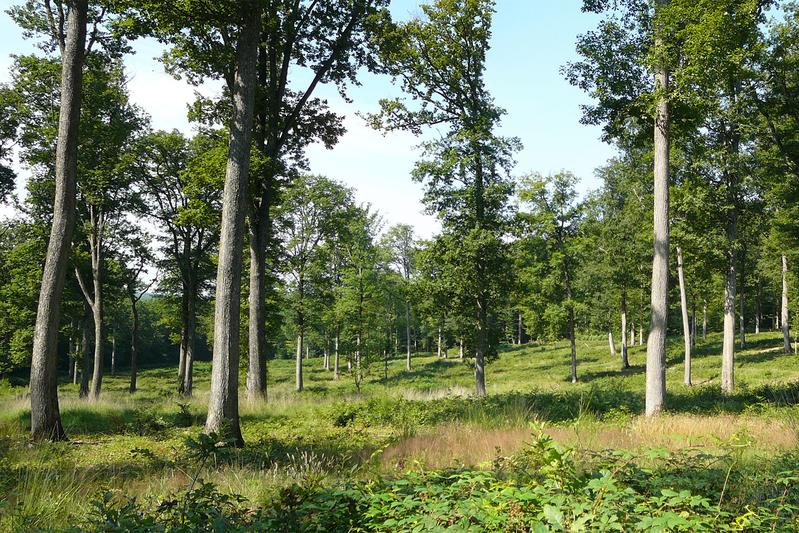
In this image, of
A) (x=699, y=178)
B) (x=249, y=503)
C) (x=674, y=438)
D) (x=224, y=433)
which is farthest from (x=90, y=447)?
(x=699, y=178)

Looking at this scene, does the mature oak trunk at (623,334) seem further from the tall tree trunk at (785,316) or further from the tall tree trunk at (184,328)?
the tall tree trunk at (184,328)

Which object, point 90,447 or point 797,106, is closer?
point 90,447

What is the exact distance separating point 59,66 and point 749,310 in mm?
63971

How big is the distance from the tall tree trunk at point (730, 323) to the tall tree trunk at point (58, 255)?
18.9 metres

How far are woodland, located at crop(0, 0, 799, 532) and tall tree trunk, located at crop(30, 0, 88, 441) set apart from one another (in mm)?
51

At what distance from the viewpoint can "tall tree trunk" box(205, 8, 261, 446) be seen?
888 centimetres

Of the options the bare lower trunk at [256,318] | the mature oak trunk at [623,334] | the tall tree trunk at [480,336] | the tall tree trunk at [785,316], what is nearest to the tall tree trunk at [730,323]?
the tall tree trunk at [480,336]

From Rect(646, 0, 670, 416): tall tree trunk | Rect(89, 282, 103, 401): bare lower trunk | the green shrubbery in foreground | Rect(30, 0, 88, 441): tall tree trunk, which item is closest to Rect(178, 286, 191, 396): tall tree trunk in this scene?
Rect(89, 282, 103, 401): bare lower trunk

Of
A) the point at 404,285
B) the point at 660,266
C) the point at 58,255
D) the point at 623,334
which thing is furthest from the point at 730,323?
the point at 58,255

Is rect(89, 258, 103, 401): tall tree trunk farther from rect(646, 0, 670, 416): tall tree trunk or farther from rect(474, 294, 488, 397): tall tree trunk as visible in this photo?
rect(646, 0, 670, 416): tall tree trunk

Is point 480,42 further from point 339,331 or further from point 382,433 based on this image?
point 339,331

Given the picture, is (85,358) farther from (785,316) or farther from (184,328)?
(785,316)

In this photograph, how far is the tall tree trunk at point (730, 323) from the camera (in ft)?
52.1

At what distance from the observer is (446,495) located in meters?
3.69
